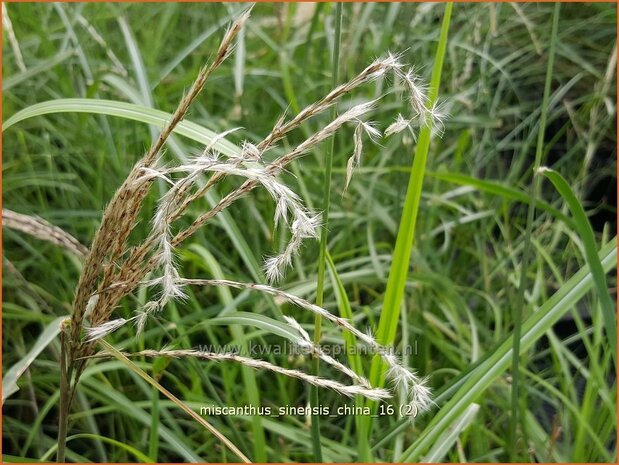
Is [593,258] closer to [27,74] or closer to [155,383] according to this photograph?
[155,383]

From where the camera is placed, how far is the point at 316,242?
1.17 meters

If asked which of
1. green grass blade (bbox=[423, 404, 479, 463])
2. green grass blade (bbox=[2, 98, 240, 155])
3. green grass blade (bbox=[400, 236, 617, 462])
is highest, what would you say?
green grass blade (bbox=[2, 98, 240, 155])

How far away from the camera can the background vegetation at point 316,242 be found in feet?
2.98

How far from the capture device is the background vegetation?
2.98 ft

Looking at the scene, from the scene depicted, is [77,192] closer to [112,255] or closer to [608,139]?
[112,255]

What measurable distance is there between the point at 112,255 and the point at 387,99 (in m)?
1.08

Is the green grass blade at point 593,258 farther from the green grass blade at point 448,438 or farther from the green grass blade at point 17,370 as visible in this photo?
the green grass blade at point 17,370

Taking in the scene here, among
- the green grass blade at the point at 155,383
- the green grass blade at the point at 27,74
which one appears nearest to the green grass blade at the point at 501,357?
the green grass blade at the point at 155,383

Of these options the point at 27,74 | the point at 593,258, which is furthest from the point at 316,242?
the point at 593,258

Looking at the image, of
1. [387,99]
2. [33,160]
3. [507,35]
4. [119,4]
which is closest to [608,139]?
[507,35]

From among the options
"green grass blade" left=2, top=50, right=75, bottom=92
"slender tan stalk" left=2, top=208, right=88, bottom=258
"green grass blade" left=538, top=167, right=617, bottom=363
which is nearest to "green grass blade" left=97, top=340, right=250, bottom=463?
"slender tan stalk" left=2, top=208, right=88, bottom=258

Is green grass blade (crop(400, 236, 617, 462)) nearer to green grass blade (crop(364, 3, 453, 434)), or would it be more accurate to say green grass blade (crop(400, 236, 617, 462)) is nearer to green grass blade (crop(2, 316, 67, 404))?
green grass blade (crop(364, 3, 453, 434))

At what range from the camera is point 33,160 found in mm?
1304

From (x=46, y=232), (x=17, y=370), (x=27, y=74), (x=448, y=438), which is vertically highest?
(x=27, y=74)
